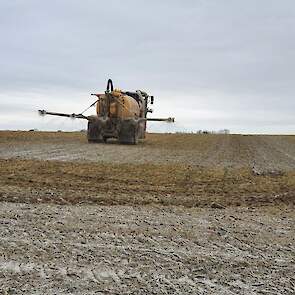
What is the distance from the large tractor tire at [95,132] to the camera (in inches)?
1118

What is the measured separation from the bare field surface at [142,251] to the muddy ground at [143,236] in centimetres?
1

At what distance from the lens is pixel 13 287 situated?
436 cm

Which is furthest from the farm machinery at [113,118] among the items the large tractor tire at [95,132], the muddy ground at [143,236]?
the muddy ground at [143,236]

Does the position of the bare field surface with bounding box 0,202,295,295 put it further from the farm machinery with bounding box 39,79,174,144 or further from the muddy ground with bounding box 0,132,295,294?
the farm machinery with bounding box 39,79,174,144

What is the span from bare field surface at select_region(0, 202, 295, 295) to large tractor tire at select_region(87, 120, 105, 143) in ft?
67.6

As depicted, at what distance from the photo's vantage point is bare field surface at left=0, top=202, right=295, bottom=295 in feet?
14.9

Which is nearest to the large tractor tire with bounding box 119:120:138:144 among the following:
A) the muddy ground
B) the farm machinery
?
the farm machinery

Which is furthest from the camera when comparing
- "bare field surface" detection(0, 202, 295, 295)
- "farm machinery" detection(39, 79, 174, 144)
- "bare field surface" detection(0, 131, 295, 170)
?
"farm machinery" detection(39, 79, 174, 144)

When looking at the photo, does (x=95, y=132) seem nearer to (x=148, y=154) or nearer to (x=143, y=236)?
(x=148, y=154)

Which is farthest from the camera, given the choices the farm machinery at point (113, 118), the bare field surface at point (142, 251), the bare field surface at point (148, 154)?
the farm machinery at point (113, 118)

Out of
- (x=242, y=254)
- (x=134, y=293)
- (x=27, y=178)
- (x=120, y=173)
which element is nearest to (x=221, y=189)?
(x=120, y=173)

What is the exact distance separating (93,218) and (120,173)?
551 cm

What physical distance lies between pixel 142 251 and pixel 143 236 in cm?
63

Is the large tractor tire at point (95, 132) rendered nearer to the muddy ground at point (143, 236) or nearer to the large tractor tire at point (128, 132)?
the large tractor tire at point (128, 132)
